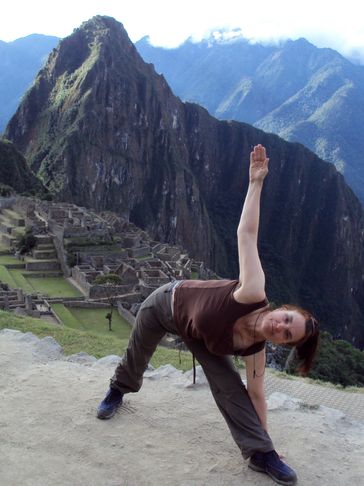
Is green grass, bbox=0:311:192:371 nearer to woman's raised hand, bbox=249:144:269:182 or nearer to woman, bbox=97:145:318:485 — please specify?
woman, bbox=97:145:318:485

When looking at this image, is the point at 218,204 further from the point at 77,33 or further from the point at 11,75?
the point at 11,75

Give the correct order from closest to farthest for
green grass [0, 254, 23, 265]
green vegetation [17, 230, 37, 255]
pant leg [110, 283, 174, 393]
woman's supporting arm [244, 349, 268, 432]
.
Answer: woman's supporting arm [244, 349, 268, 432]
pant leg [110, 283, 174, 393]
green grass [0, 254, 23, 265]
green vegetation [17, 230, 37, 255]

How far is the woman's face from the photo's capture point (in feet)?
12.8

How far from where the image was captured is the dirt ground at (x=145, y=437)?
4148 millimetres

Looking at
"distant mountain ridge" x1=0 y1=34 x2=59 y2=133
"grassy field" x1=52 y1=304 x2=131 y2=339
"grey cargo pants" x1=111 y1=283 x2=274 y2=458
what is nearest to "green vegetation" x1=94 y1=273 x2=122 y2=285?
"grassy field" x1=52 y1=304 x2=131 y2=339

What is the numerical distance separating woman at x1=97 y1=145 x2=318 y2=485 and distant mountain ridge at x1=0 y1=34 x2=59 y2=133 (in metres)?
152

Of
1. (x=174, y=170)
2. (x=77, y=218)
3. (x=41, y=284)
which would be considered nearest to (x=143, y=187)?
(x=174, y=170)

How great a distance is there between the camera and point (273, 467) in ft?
13.5

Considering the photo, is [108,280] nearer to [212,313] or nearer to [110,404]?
[110,404]

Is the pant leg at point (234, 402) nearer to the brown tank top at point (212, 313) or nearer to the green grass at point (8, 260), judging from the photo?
the brown tank top at point (212, 313)

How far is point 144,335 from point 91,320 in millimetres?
16392

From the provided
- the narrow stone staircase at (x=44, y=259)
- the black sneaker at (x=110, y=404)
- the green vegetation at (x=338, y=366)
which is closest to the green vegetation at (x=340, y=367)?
the green vegetation at (x=338, y=366)

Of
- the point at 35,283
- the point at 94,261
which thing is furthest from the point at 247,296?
the point at 94,261

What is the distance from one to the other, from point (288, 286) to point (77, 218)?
255 feet
